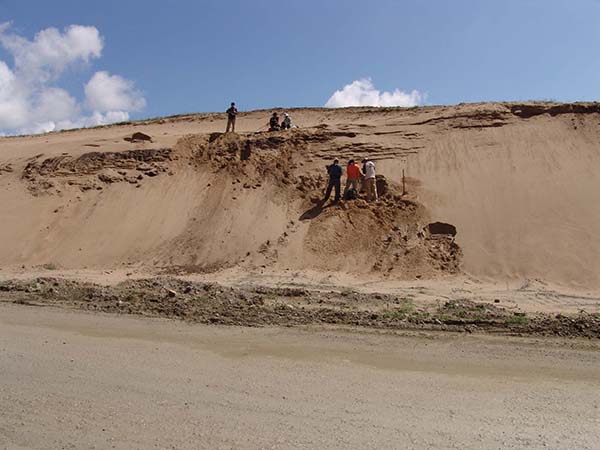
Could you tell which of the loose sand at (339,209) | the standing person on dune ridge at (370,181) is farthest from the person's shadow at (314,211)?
the standing person on dune ridge at (370,181)

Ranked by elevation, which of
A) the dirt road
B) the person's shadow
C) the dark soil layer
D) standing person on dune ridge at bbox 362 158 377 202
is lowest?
the dirt road

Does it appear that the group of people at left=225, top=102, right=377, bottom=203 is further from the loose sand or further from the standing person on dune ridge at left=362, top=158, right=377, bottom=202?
the loose sand

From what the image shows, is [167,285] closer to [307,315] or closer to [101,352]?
[307,315]

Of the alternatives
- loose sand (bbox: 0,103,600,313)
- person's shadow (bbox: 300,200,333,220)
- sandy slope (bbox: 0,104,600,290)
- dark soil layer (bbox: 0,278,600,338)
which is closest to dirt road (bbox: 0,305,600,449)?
dark soil layer (bbox: 0,278,600,338)

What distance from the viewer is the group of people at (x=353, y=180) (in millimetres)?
15234

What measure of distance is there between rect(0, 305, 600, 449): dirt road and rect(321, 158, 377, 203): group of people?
7.41 meters

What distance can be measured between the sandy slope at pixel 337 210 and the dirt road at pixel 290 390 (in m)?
5.42

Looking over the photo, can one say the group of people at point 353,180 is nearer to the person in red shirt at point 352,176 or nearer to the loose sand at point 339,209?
the person in red shirt at point 352,176

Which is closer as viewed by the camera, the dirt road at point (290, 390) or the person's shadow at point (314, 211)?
the dirt road at point (290, 390)

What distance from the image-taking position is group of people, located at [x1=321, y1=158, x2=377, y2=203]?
1523cm

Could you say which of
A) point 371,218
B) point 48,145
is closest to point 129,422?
point 371,218

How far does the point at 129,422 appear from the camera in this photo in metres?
4.57

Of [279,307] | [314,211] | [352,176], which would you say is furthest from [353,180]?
[279,307]

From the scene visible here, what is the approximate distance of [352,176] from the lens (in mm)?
15336
